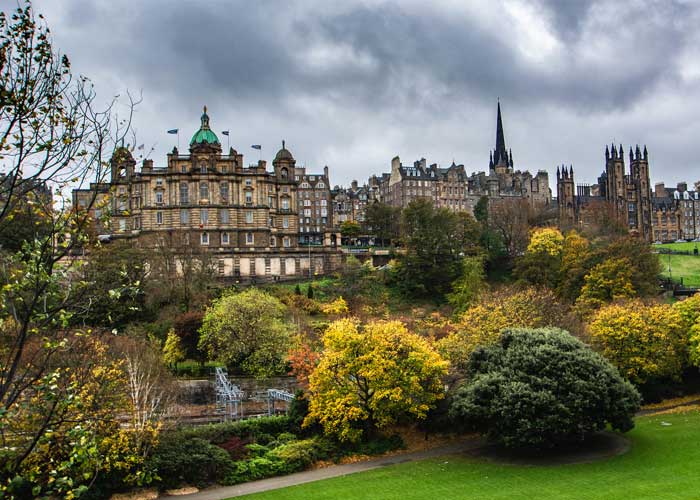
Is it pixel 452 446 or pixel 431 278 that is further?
pixel 431 278

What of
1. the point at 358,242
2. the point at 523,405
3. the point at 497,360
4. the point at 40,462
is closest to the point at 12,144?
the point at 40,462

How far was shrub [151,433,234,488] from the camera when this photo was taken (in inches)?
1163

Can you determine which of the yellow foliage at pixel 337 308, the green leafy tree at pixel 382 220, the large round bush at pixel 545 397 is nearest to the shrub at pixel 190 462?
the large round bush at pixel 545 397

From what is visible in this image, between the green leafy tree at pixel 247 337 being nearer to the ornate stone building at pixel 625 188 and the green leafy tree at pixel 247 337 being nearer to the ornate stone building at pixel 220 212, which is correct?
the ornate stone building at pixel 220 212

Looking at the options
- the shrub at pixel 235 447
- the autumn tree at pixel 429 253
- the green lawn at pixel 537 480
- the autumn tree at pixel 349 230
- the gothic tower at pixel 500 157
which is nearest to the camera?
the green lawn at pixel 537 480

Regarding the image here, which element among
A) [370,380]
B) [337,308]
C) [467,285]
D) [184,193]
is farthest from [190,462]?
[184,193]

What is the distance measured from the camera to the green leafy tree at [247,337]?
144ft

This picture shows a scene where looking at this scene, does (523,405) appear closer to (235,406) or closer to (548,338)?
(548,338)

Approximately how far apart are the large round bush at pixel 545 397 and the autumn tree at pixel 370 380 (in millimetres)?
2147

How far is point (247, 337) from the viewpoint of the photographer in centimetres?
4472

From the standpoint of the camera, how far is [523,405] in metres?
30.7

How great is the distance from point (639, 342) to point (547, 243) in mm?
27208

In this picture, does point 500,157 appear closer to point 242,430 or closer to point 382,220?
point 382,220

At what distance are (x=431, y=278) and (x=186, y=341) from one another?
84.7 feet
